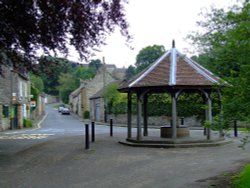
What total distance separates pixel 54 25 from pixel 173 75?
6700 millimetres

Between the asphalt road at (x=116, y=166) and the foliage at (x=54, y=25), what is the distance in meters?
3.46

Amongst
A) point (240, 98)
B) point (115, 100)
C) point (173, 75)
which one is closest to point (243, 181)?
point (240, 98)

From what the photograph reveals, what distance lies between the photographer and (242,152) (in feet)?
43.3

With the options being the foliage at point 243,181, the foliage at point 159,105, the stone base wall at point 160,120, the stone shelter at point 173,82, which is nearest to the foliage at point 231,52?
the foliage at point 243,181

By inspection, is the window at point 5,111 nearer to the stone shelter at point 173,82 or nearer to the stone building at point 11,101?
the stone building at point 11,101

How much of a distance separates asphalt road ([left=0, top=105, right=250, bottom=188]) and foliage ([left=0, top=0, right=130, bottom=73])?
3456 millimetres

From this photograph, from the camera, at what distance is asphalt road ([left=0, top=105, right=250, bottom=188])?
8.57 meters

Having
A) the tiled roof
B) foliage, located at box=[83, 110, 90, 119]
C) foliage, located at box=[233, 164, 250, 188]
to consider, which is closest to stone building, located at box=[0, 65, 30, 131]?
the tiled roof

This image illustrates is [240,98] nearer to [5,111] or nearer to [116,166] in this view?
[116,166]

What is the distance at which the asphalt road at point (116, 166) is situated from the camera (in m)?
8.57

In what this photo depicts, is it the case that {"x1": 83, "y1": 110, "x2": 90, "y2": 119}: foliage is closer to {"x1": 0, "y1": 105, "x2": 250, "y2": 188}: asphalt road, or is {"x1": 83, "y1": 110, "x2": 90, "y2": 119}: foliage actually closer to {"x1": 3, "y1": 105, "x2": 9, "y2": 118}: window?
{"x1": 3, "y1": 105, "x2": 9, "y2": 118}: window

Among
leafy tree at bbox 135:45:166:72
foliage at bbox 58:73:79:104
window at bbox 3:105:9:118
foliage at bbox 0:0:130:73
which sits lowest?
window at bbox 3:105:9:118

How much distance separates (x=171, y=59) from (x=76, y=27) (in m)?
7.39

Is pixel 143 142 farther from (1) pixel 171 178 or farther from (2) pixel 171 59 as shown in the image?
(1) pixel 171 178
